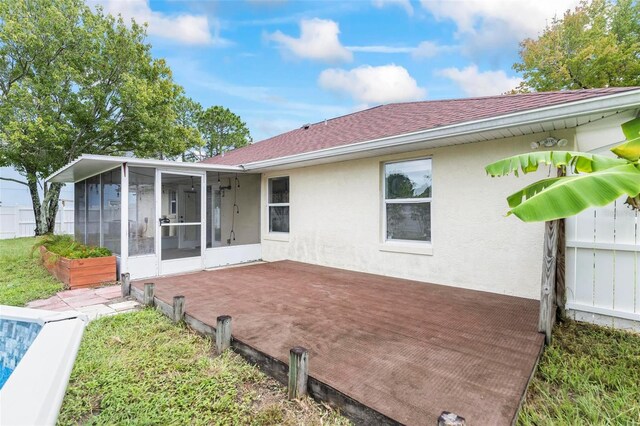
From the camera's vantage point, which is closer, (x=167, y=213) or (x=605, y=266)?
(x=605, y=266)

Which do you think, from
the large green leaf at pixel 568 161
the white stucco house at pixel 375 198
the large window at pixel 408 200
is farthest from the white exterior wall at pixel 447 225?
the large green leaf at pixel 568 161

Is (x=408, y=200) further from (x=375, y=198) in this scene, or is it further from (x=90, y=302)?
(x=90, y=302)

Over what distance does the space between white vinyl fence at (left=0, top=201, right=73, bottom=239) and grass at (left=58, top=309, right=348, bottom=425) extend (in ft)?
63.9

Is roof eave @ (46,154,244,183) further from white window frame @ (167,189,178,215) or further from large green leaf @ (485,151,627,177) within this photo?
large green leaf @ (485,151,627,177)

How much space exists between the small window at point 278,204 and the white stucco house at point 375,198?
50mm

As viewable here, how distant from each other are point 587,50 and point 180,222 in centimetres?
2129

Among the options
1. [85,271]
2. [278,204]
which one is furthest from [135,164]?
[278,204]

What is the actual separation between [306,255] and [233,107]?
2518 cm

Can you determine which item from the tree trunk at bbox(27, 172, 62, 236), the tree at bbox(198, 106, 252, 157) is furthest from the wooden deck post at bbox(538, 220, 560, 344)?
the tree at bbox(198, 106, 252, 157)

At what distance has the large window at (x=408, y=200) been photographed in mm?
6445

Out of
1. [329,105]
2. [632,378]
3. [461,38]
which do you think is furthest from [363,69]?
[632,378]

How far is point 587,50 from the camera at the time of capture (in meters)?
16.4

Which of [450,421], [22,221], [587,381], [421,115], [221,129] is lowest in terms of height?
[587,381]

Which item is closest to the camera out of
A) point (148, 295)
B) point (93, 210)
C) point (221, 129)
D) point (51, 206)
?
point (148, 295)
